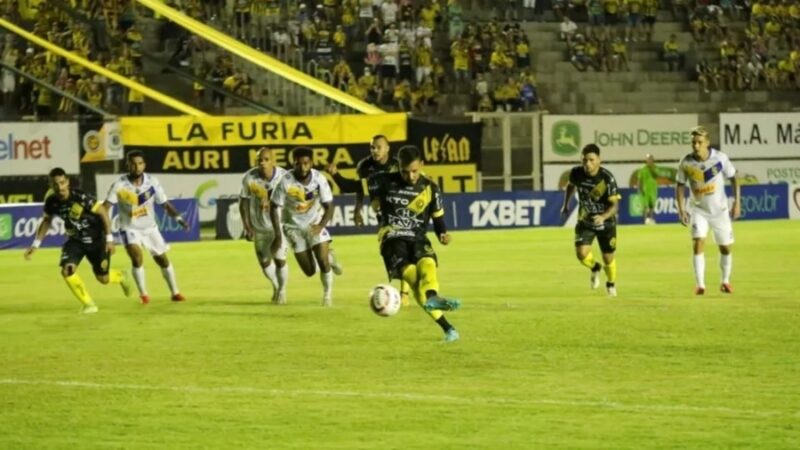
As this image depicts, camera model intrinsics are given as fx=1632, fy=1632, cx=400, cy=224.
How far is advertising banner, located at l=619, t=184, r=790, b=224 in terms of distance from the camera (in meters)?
46.7

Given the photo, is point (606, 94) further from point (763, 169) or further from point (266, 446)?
point (266, 446)

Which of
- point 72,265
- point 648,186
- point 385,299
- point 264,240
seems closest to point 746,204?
point 648,186

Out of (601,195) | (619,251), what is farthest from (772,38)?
(601,195)

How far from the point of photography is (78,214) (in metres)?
22.0

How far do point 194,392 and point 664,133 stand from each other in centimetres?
3608

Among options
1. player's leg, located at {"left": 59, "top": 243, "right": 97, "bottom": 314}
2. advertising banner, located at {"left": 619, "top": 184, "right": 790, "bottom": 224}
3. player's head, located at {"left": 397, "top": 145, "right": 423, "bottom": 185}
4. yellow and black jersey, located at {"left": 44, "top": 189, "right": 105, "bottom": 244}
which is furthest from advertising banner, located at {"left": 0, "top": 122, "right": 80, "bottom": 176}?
player's head, located at {"left": 397, "top": 145, "right": 423, "bottom": 185}

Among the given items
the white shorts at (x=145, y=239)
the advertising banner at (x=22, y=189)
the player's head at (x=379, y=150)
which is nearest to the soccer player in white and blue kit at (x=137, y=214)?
the white shorts at (x=145, y=239)

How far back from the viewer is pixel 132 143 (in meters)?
41.2

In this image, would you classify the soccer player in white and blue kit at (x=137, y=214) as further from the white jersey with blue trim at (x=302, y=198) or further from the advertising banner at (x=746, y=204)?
the advertising banner at (x=746, y=204)

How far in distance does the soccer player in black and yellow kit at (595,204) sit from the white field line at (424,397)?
30.9 feet

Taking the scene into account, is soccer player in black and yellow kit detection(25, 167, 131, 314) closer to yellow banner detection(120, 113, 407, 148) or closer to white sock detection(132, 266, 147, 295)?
white sock detection(132, 266, 147, 295)

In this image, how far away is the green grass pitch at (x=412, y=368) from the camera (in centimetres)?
1185

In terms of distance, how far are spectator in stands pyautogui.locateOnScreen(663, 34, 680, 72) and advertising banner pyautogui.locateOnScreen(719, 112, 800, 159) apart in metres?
4.52

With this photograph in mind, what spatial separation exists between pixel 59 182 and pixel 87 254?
3.68ft
